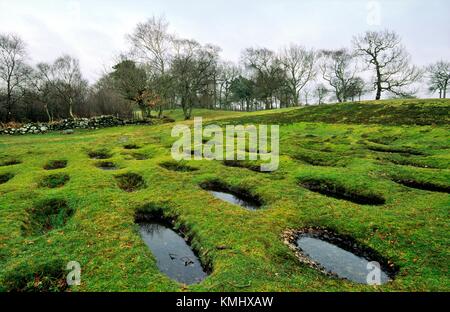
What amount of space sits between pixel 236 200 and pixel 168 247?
5.12 m

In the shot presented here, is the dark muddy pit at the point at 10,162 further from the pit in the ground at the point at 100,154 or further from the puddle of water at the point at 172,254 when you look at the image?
the puddle of water at the point at 172,254

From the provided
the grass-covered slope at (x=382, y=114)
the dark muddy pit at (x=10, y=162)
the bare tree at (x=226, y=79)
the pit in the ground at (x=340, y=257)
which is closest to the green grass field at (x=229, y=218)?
the dark muddy pit at (x=10, y=162)

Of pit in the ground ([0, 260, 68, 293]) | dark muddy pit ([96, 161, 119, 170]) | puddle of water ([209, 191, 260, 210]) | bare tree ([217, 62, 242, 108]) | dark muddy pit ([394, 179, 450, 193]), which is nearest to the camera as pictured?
pit in the ground ([0, 260, 68, 293])

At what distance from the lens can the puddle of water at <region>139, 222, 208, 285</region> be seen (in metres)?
8.11

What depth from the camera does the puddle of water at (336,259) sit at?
314 inches

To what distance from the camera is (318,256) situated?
352 inches

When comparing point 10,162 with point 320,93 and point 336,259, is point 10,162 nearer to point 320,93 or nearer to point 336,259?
point 336,259

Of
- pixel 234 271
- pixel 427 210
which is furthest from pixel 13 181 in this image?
pixel 427 210

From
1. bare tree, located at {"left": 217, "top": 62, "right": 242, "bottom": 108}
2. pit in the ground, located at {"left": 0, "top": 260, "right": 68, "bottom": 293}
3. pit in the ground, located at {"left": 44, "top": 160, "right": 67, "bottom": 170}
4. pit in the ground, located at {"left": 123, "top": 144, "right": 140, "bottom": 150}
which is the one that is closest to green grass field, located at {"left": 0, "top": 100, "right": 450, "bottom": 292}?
pit in the ground, located at {"left": 0, "top": 260, "right": 68, "bottom": 293}

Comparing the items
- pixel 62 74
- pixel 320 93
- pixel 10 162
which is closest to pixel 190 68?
pixel 62 74

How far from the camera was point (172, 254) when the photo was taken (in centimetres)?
930

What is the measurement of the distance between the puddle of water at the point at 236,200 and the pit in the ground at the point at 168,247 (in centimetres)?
346

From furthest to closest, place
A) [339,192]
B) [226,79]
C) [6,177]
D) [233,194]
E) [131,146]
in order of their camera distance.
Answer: [226,79] → [131,146] → [6,177] → [233,194] → [339,192]

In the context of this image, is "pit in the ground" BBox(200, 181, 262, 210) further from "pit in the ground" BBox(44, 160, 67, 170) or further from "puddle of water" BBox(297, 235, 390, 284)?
"pit in the ground" BBox(44, 160, 67, 170)
